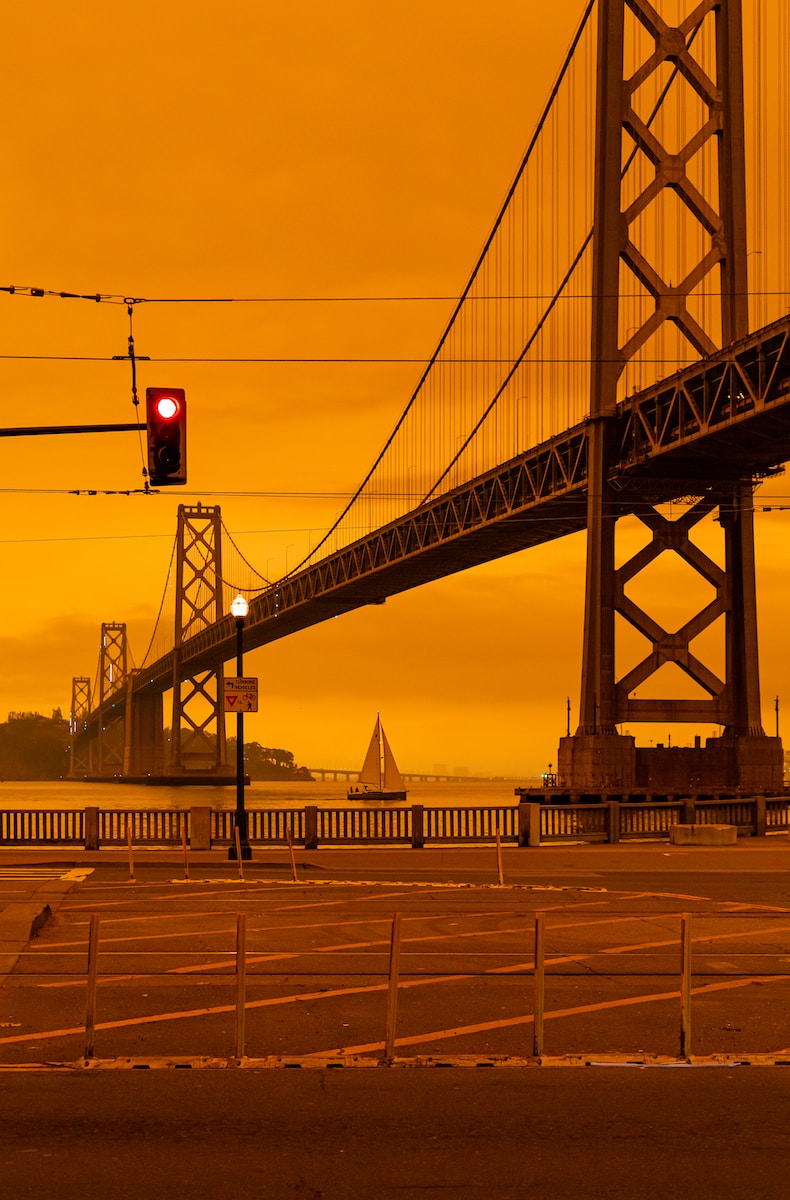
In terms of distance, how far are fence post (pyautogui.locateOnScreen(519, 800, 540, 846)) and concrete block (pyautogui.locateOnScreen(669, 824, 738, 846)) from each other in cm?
295

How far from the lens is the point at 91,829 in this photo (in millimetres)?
30891

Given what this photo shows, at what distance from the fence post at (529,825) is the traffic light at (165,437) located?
1562 cm

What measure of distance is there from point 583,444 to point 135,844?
2976 cm

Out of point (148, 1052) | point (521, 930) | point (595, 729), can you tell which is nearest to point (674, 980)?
point (521, 930)

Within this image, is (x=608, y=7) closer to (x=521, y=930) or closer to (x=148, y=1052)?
(x=521, y=930)

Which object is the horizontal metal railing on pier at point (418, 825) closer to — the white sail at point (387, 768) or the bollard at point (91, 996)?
the bollard at point (91, 996)

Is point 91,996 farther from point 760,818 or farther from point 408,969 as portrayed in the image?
point 760,818

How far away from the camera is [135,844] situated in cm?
3139

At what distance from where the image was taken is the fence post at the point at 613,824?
109 feet

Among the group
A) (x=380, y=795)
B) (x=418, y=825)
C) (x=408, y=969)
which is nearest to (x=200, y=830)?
(x=418, y=825)

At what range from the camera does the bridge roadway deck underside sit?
48.1 m

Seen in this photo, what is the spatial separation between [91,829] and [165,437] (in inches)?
571

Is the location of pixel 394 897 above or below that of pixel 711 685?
below

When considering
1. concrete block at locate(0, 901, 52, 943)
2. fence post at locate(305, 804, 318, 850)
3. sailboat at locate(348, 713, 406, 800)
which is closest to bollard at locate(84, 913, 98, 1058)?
concrete block at locate(0, 901, 52, 943)
